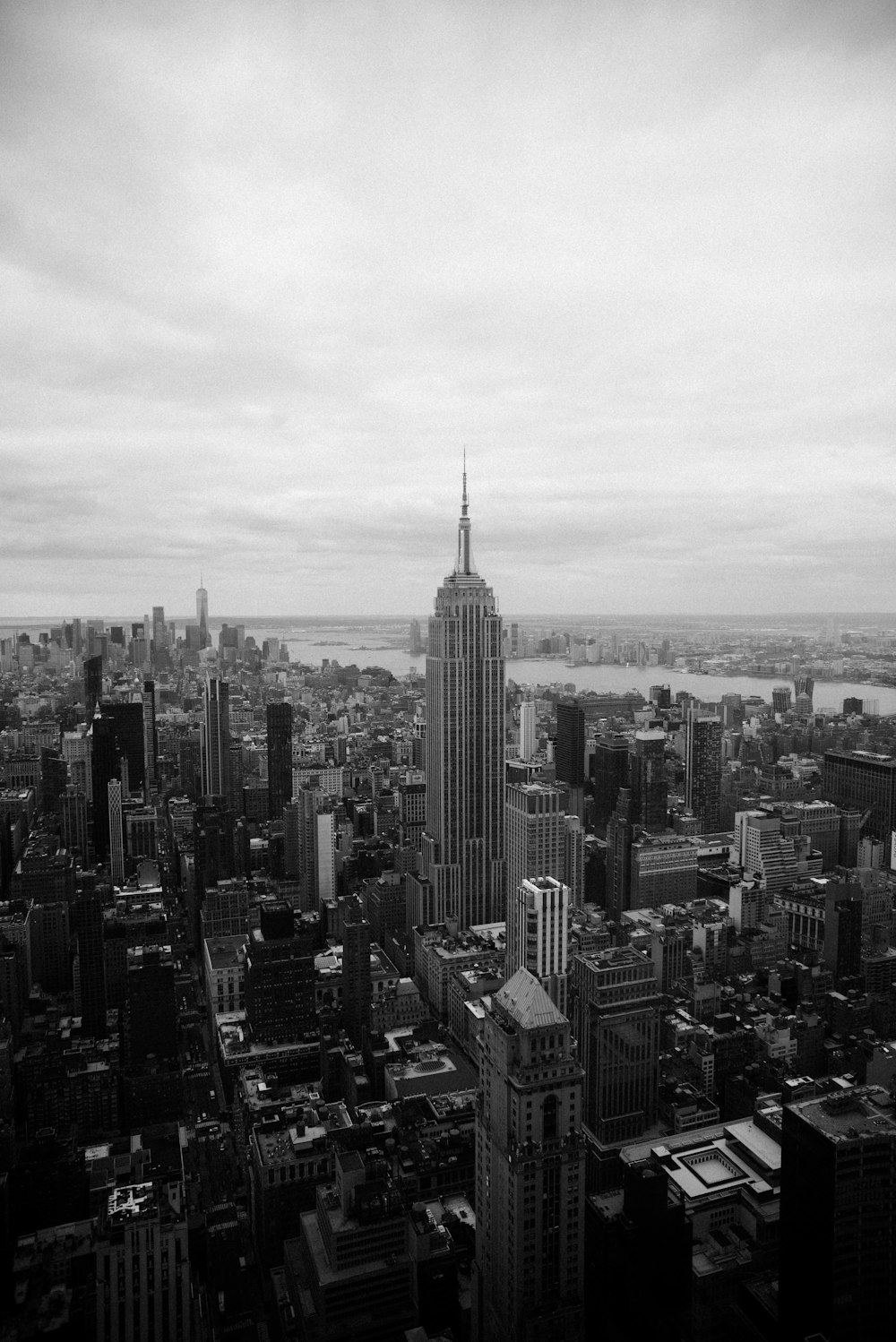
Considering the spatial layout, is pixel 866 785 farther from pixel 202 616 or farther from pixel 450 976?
pixel 202 616

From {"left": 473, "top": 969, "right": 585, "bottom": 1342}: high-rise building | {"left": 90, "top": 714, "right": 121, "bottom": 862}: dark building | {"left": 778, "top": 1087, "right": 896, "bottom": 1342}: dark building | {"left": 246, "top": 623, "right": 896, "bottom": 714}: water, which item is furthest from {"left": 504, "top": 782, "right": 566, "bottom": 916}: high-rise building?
{"left": 778, "top": 1087, "right": 896, "bottom": 1342}: dark building

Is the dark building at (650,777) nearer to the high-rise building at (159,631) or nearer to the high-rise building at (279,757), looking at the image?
the high-rise building at (279,757)

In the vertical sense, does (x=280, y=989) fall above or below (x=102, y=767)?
below

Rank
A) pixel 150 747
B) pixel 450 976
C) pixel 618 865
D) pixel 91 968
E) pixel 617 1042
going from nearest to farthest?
pixel 617 1042 < pixel 91 968 < pixel 450 976 < pixel 618 865 < pixel 150 747

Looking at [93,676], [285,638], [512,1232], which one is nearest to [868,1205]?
[512,1232]

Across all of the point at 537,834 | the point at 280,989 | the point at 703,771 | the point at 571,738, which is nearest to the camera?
Answer: the point at 280,989

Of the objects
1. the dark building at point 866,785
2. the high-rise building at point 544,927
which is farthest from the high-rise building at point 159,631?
the dark building at point 866,785

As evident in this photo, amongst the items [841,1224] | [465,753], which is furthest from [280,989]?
[841,1224]
